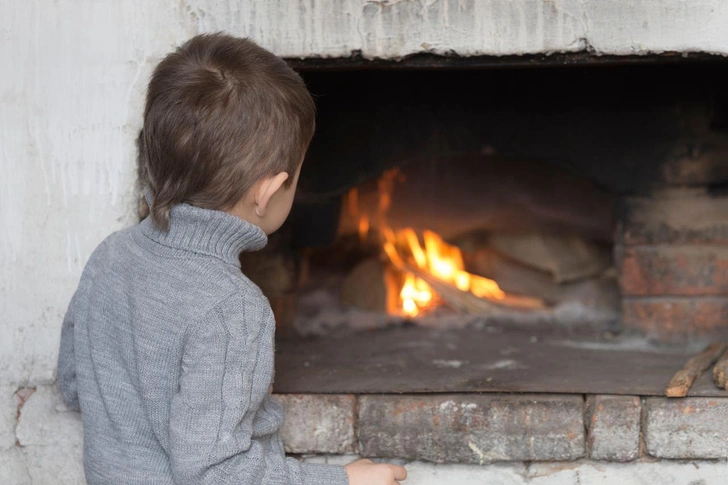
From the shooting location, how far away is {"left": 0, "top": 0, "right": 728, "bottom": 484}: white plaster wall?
1.35m

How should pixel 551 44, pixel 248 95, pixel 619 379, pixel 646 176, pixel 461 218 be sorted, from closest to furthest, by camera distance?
1. pixel 248 95
2. pixel 551 44
3. pixel 619 379
4. pixel 646 176
5. pixel 461 218

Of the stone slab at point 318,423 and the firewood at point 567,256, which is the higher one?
the firewood at point 567,256

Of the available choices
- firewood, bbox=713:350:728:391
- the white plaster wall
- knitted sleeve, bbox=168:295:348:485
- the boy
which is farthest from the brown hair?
firewood, bbox=713:350:728:391

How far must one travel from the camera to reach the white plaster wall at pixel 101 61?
4.42 ft

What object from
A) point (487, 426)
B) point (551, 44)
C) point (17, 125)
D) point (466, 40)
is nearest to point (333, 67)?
point (466, 40)

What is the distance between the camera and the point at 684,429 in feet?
4.59

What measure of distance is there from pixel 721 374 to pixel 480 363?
47 centimetres

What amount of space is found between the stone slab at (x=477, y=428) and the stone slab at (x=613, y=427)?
2cm

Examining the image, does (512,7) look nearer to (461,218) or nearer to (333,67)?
(333,67)

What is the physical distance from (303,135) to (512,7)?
1.49 feet

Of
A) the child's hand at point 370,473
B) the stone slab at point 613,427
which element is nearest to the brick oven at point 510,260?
the stone slab at point 613,427

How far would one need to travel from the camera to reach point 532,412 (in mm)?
1406

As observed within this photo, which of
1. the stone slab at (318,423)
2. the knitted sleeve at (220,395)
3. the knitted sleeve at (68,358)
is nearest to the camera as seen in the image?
the knitted sleeve at (220,395)

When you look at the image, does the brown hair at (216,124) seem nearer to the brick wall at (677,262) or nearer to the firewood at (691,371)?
the firewood at (691,371)
